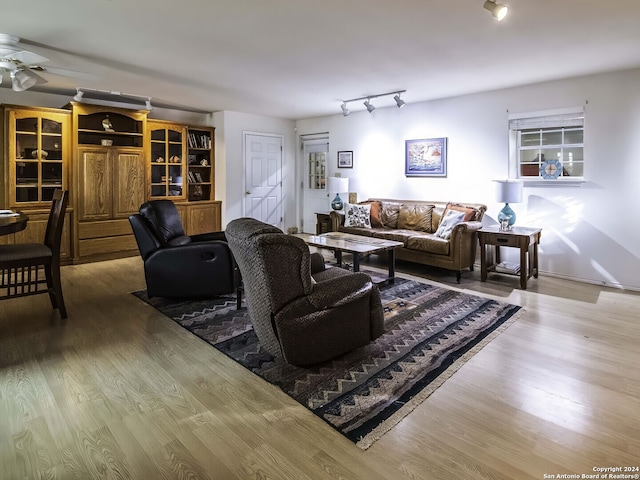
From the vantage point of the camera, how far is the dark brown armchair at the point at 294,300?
2.23m

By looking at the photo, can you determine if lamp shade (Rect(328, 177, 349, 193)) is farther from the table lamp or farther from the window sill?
the window sill

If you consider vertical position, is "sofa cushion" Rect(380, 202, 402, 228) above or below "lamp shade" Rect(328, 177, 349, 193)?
below

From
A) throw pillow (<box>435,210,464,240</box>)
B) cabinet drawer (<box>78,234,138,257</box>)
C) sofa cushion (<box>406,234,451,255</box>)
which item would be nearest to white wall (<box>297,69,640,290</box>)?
throw pillow (<box>435,210,464,240</box>)

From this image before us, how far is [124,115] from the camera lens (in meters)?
5.97

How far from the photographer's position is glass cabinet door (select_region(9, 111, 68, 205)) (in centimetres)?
507

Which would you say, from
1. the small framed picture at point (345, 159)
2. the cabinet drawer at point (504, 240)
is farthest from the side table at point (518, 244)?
the small framed picture at point (345, 159)

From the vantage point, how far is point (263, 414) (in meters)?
2.02

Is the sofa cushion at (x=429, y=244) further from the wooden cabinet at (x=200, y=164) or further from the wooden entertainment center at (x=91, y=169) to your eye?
the wooden cabinet at (x=200, y=164)

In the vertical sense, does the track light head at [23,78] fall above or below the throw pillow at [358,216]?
above

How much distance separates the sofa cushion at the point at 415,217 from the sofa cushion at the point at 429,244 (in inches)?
24.4

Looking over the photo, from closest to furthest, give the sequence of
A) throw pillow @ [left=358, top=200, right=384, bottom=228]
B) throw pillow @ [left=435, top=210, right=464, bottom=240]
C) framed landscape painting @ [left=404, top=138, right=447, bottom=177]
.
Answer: throw pillow @ [left=435, top=210, right=464, bottom=240], framed landscape painting @ [left=404, top=138, right=447, bottom=177], throw pillow @ [left=358, top=200, right=384, bottom=228]

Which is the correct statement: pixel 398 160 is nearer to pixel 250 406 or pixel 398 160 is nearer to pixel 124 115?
pixel 124 115

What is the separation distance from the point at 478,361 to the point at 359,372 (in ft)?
2.71

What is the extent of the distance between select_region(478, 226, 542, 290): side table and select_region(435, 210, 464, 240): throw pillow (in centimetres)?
31
